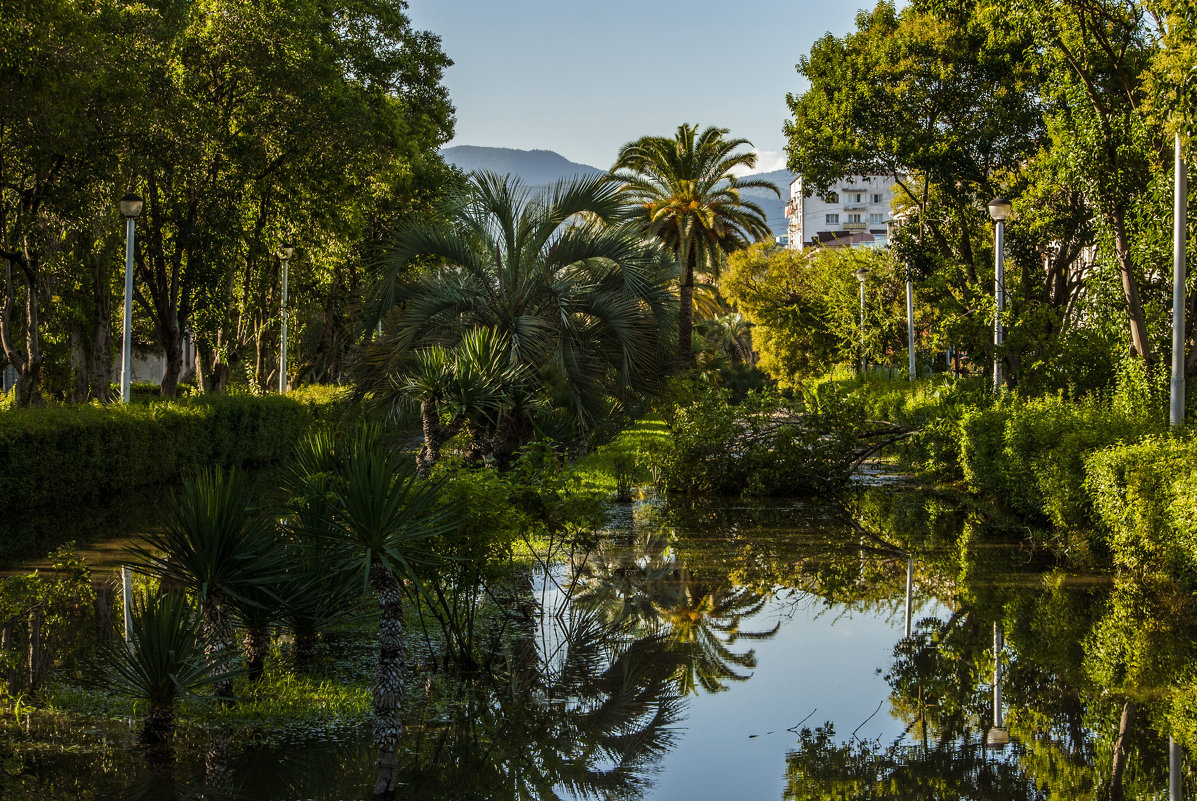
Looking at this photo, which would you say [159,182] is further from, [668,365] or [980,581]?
[980,581]

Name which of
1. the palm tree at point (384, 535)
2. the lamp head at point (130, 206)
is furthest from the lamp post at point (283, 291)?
the palm tree at point (384, 535)

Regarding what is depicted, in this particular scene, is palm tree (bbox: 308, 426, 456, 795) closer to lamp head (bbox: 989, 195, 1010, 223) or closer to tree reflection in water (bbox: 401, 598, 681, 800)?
tree reflection in water (bbox: 401, 598, 681, 800)

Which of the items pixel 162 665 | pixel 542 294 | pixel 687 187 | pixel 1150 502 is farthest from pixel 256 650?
pixel 687 187

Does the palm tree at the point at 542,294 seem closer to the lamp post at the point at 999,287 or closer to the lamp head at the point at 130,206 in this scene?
the lamp head at the point at 130,206

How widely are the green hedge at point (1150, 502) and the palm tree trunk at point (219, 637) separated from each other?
24.5 feet

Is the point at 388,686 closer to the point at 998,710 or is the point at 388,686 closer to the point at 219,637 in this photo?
the point at 219,637

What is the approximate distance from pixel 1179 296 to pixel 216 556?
1107cm

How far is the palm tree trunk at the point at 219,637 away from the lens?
644 cm

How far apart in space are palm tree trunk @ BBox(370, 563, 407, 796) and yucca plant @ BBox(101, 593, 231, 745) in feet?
3.09

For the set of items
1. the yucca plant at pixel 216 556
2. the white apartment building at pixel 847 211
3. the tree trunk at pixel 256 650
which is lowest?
the tree trunk at pixel 256 650

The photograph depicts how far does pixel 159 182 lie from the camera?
22.8m

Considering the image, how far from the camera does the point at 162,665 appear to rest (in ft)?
19.6

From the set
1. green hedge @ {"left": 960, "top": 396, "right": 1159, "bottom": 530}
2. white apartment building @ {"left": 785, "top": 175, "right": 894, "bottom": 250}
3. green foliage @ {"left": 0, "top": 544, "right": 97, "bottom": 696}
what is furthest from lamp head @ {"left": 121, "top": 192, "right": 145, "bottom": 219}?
white apartment building @ {"left": 785, "top": 175, "right": 894, "bottom": 250}

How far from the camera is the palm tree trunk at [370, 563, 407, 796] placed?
548 centimetres
